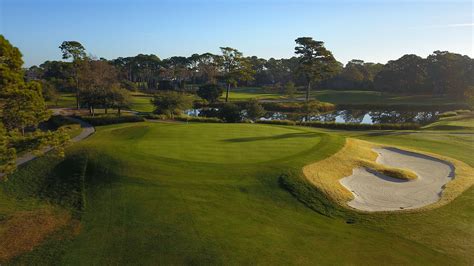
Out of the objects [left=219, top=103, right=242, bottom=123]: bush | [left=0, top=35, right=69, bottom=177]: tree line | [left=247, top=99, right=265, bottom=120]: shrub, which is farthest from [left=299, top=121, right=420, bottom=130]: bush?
[left=0, top=35, right=69, bottom=177]: tree line

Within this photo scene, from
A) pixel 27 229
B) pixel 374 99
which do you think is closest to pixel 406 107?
pixel 374 99

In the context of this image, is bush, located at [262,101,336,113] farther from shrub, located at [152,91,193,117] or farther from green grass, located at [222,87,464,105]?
shrub, located at [152,91,193,117]

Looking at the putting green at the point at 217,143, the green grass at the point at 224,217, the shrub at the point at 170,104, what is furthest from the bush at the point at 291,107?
the green grass at the point at 224,217

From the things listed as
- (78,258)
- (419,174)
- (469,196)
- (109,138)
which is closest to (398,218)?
(469,196)

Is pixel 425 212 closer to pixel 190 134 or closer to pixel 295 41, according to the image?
pixel 190 134

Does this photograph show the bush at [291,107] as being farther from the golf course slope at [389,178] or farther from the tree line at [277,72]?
the golf course slope at [389,178]

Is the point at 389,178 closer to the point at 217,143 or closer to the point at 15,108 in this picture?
the point at 217,143
